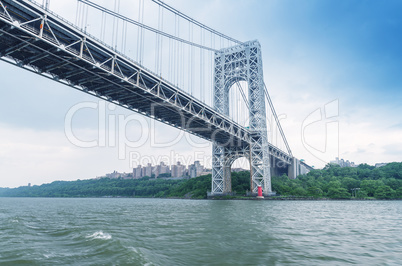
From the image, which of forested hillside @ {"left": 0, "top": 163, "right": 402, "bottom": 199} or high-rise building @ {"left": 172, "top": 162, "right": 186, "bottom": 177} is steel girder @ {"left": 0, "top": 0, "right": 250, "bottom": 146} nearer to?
forested hillside @ {"left": 0, "top": 163, "right": 402, "bottom": 199}

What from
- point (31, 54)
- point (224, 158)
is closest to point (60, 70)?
point (31, 54)

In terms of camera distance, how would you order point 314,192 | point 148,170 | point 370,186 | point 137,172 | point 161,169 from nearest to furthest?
point 314,192, point 370,186, point 161,169, point 148,170, point 137,172

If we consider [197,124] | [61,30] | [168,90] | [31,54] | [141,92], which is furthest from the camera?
[197,124]

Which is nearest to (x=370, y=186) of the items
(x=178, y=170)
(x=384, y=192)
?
(x=384, y=192)

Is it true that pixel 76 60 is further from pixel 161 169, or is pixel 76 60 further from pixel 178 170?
pixel 161 169

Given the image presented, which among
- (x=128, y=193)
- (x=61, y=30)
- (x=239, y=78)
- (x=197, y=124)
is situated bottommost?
(x=128, y=193)

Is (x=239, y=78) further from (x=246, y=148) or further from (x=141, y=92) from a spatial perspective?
(x=141, y=92)

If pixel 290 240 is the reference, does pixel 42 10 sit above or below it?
above
